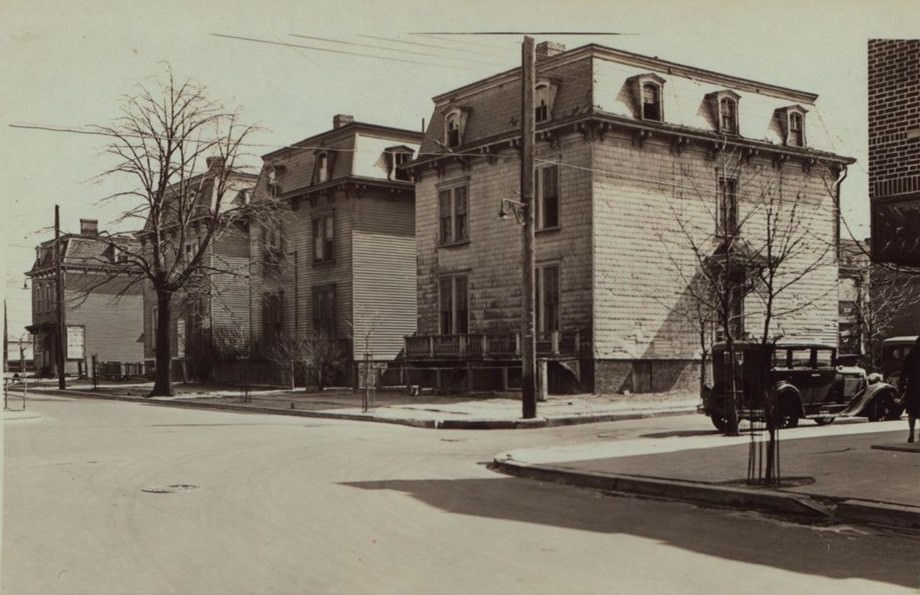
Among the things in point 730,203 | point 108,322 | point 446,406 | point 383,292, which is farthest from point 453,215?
point 108,322

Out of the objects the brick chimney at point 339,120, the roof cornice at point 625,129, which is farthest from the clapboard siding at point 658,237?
the brick chimney at point 339,120

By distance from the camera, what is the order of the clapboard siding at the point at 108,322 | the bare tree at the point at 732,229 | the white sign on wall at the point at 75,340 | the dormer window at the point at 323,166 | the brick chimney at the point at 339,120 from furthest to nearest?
the clapboard siding at the point at 108,322, the white sign on wall at the point at 75,340, the brick chimney at the point at 339,120, the dormer window at the point at 323,166, the bare tree at the point at 732,229

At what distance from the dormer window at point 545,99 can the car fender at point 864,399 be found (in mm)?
14893

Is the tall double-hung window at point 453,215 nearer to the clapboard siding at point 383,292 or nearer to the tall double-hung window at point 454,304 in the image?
the tall double-hung window at point 454,304

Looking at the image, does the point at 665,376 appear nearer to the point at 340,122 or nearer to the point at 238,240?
the point at 340,122

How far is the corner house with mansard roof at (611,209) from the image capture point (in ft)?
97.2

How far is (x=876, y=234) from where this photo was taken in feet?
42.4

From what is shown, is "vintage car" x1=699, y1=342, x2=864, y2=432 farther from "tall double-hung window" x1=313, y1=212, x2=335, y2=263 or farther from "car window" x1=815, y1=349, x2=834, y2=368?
"tall double-hung window" x1=313, y1=212, x2=335, y2=263

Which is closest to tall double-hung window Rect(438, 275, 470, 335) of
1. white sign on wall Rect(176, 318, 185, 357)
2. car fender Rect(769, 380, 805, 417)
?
car fender Rect(769, 380, 805, 417)

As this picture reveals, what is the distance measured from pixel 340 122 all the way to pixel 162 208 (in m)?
11.3

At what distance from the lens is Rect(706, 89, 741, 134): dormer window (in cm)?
3200

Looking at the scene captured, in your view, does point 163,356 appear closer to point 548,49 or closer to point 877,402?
point 548,49

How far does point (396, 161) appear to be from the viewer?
40.4m

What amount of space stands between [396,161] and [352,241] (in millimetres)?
4258
